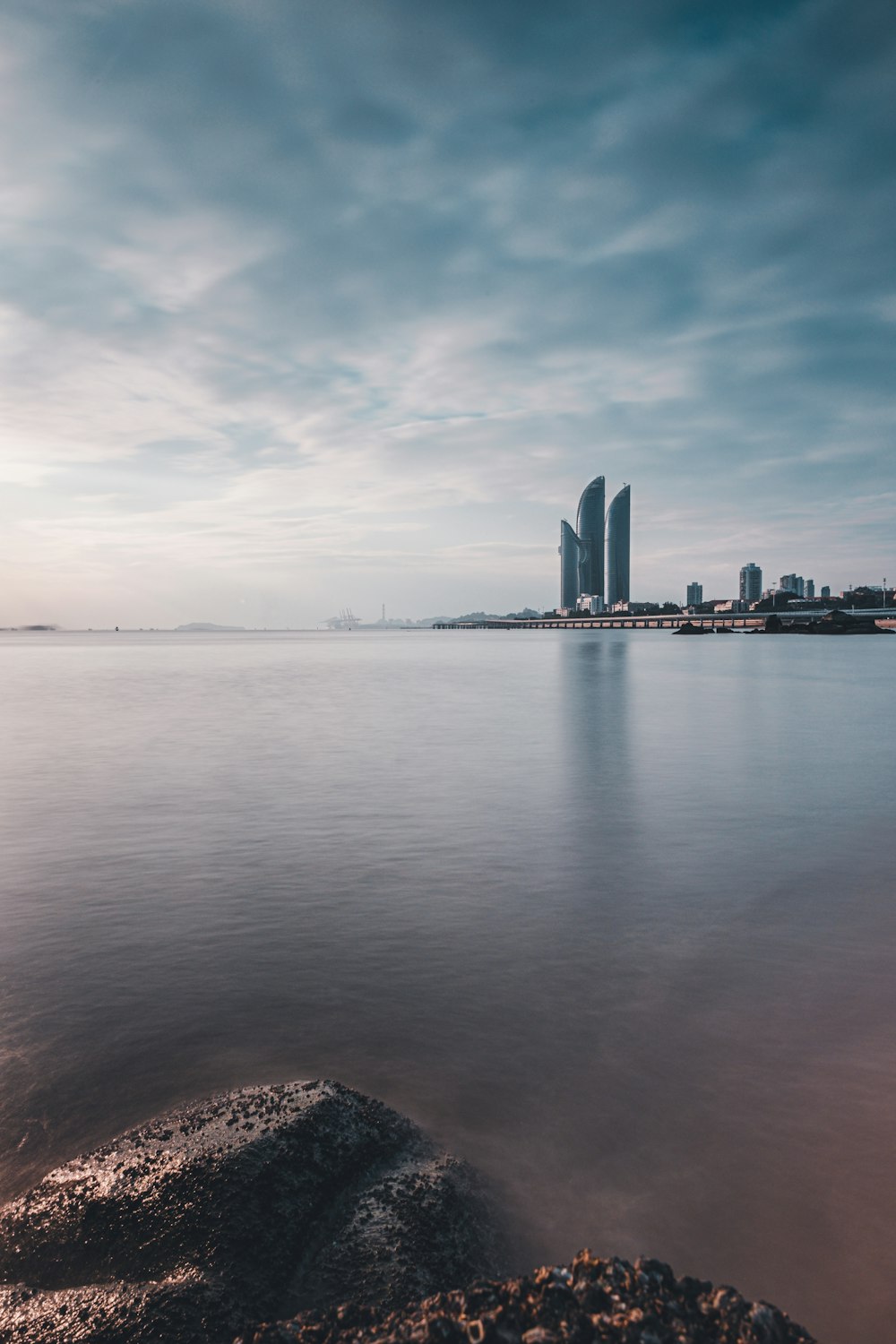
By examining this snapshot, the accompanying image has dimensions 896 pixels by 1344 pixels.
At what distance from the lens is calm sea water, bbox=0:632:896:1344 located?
174 inches

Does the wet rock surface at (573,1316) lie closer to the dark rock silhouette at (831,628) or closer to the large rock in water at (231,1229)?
the large rock in water at (231,1229)

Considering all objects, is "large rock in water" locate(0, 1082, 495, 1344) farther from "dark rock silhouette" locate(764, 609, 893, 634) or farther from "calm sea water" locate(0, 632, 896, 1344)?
"dark rock silhouette" locate(764, 609, 893, 634)

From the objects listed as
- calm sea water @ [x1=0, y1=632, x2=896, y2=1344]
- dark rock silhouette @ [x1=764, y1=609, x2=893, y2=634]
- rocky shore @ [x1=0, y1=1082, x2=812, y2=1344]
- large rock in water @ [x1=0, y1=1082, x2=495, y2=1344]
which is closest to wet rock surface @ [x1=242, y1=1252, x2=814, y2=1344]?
rocky shore @ [x1=0, y1=1082, x2=812, y2=1344]

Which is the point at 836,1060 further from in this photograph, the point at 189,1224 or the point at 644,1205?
the point at 189,1224

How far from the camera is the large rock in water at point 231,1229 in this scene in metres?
3.29

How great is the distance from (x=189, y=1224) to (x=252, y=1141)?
1.74 feet

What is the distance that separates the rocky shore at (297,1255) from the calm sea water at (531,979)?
50 cm

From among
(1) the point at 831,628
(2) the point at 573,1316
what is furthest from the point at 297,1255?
(1) the point at 831,628

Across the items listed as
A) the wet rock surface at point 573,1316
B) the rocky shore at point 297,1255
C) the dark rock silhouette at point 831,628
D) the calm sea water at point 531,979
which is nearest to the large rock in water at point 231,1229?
the rocky shore at point 297,1255

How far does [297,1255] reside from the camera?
11.9 ft

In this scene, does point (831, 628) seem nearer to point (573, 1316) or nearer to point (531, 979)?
point (531, 979)

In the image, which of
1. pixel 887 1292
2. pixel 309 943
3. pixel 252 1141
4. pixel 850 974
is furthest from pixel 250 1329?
pixel 850 974

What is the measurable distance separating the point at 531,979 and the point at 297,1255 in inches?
151

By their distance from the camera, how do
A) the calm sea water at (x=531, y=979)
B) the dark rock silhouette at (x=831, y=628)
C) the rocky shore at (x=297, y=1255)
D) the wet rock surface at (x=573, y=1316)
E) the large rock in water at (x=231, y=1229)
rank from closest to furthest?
the wet rock surface at (x=573, y=1316) → the rocky shore at (x=297, y=1255) → the large rock in water at (x=231, y=1229) → the calm sea water at (x=531, y=979) → the dark rock silhouette at (x=831, y=628)
